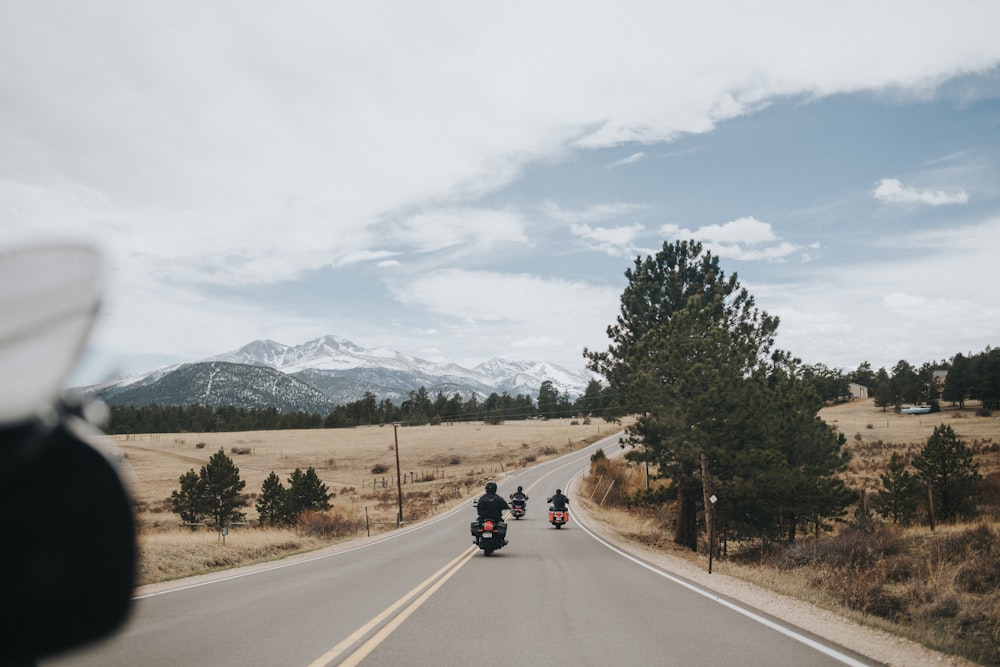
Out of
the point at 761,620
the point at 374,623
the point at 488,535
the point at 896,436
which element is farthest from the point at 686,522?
the point at 896,436

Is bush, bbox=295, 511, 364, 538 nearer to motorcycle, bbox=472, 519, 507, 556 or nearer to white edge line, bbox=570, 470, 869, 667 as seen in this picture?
motorcycle, bbox=472, 519, 507, 556

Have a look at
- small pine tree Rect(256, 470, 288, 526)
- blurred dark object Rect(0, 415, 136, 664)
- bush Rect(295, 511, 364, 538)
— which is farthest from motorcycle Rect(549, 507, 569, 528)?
blurred dark object Rect(0, 415, 136, 664)

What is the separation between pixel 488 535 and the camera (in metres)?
16.5

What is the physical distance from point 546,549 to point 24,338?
18322 millimetres

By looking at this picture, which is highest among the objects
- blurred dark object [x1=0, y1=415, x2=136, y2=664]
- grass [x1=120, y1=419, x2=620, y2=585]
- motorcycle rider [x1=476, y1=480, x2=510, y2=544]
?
blurred dark object [x1=0, y1=415, x2=136, y2=664]

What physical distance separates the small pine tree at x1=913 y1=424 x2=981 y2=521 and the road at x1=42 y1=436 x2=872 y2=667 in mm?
22058

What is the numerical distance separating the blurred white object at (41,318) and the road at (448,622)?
1177 millimetres

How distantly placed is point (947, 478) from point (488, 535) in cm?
2394

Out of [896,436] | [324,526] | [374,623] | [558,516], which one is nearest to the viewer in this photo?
[374,623]

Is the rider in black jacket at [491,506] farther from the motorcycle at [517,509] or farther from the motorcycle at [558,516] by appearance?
the motorcycle at [517,509]

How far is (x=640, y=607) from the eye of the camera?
8.91 m

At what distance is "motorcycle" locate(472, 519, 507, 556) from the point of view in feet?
53.9

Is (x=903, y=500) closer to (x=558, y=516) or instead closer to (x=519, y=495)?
(x=558, y=516)

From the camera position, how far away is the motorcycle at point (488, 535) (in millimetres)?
16438
